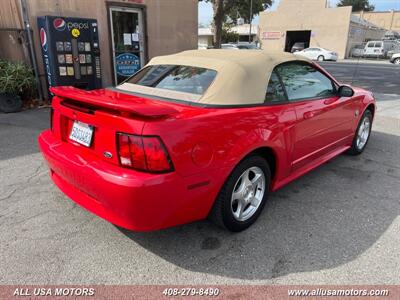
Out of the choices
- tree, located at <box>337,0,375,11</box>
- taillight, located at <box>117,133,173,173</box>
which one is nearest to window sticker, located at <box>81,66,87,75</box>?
taillight, located at <box>117,133,173,173</box>

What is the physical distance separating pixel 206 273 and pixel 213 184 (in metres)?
0.65

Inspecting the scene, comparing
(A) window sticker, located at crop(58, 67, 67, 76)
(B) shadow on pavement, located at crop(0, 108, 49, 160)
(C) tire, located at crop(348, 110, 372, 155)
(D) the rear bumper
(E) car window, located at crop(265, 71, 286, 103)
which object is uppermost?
(E) car window, located at crop(265, 71, 286, 103)

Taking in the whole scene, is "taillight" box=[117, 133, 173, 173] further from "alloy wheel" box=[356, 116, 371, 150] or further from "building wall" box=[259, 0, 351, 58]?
"building wall" box=[259, 0, 351, 58]

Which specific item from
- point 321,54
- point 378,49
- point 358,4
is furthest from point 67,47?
point 358,4

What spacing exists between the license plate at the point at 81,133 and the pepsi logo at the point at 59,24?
17.6 feet

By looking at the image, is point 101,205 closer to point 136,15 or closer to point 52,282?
point 52,282

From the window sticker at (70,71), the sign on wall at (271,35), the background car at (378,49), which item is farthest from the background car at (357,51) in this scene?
the window sticker at (70,71)

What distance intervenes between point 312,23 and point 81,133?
4361cm

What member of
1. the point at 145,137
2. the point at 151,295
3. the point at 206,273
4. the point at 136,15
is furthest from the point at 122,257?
the point at 136,15

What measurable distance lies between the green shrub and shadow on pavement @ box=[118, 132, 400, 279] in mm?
5322

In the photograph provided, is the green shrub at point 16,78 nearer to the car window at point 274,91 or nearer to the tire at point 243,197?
the car window at point 274,91

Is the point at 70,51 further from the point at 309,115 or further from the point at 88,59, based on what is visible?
the point at 309,115

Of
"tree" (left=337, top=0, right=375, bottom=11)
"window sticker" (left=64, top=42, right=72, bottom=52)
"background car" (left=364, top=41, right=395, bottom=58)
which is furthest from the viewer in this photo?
"tree" (left=337, top=0, right=375, bottom=11)

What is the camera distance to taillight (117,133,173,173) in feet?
6.92
